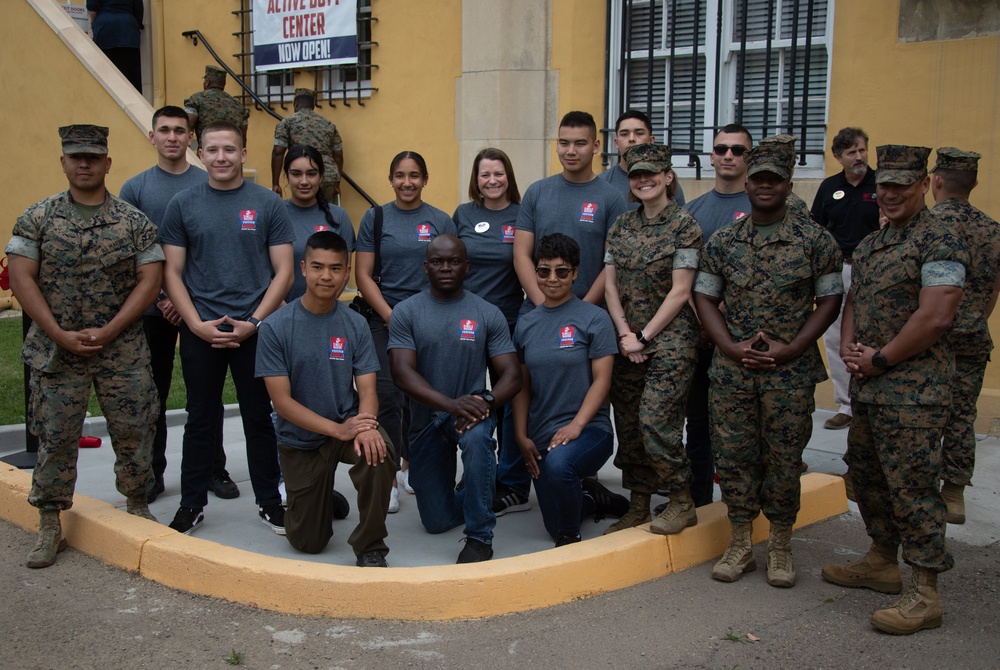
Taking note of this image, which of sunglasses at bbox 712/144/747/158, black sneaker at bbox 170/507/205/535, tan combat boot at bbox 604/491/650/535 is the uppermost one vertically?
sunglasses at bbox 712/144/747/158

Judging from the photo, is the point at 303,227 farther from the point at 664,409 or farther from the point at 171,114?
the point at 664,409

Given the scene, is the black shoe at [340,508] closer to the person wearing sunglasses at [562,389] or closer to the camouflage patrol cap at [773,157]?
the person wearing sunglasses at [562,389]

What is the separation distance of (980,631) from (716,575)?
45.2 inches

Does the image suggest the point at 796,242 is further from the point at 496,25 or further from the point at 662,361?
the point at 496,25

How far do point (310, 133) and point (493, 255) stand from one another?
5.42 m

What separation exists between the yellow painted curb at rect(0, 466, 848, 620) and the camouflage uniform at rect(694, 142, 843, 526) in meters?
0.46

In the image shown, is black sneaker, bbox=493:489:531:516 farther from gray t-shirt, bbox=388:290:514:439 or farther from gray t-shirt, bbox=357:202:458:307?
gray t-shirt, bbox=357:202:458:307

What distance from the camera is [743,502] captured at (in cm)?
486

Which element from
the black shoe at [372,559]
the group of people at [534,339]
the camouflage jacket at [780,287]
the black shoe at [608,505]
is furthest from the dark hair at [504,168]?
the black shoe at [372,559]

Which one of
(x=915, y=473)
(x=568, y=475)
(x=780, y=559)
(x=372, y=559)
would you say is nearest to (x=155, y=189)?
(x=372, y=559)

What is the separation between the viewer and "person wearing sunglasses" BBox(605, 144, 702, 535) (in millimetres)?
4992

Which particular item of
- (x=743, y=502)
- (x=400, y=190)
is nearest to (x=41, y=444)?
(x=400, y=190)

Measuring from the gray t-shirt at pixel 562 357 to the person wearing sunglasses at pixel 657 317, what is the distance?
0.12m

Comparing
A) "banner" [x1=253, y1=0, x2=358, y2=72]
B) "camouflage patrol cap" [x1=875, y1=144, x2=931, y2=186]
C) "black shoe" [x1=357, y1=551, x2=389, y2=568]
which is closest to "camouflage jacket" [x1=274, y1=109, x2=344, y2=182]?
"banner" [x1=253, y1=0, x2=358, y2=72]
